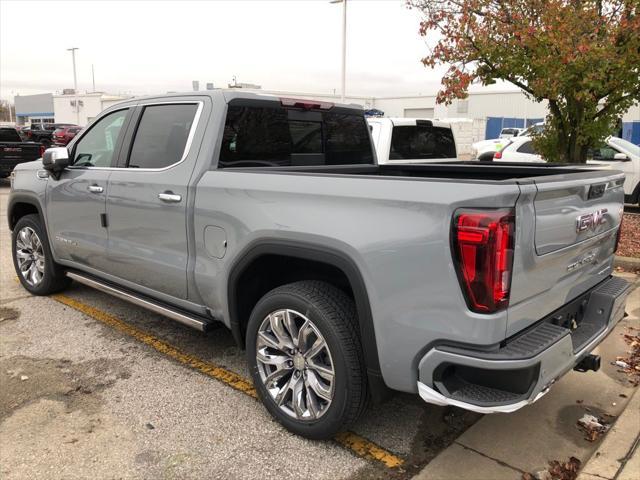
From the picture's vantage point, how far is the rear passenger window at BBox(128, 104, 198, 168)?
378 cm

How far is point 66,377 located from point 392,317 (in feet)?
8.42

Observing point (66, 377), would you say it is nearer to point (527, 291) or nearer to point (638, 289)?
point (527, 291)

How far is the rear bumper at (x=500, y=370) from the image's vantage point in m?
2.33

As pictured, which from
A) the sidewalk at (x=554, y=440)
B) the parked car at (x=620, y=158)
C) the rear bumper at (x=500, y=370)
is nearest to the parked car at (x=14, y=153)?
the parked car at (x=620, y=158)

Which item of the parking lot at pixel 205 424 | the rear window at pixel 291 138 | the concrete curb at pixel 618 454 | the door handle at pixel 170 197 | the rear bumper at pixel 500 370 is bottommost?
the parking lot at pixel 205 424

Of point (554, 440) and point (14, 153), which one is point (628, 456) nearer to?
point (554, 440)

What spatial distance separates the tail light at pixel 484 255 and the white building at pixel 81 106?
57537 millimetres

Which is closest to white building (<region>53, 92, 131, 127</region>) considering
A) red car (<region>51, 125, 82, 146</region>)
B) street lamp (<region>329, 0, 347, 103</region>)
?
red car (<region>51, 125, 82, 146</region>)

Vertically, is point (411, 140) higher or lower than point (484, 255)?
higher

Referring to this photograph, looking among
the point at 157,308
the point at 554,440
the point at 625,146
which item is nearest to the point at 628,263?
the point at 554,440

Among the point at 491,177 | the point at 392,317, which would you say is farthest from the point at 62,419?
the point at 491,177

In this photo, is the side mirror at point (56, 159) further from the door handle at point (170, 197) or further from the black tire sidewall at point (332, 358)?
the black tire sidewall at point (332, 358)

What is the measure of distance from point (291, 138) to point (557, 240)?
2088 millimetres

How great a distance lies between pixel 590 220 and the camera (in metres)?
2.89
